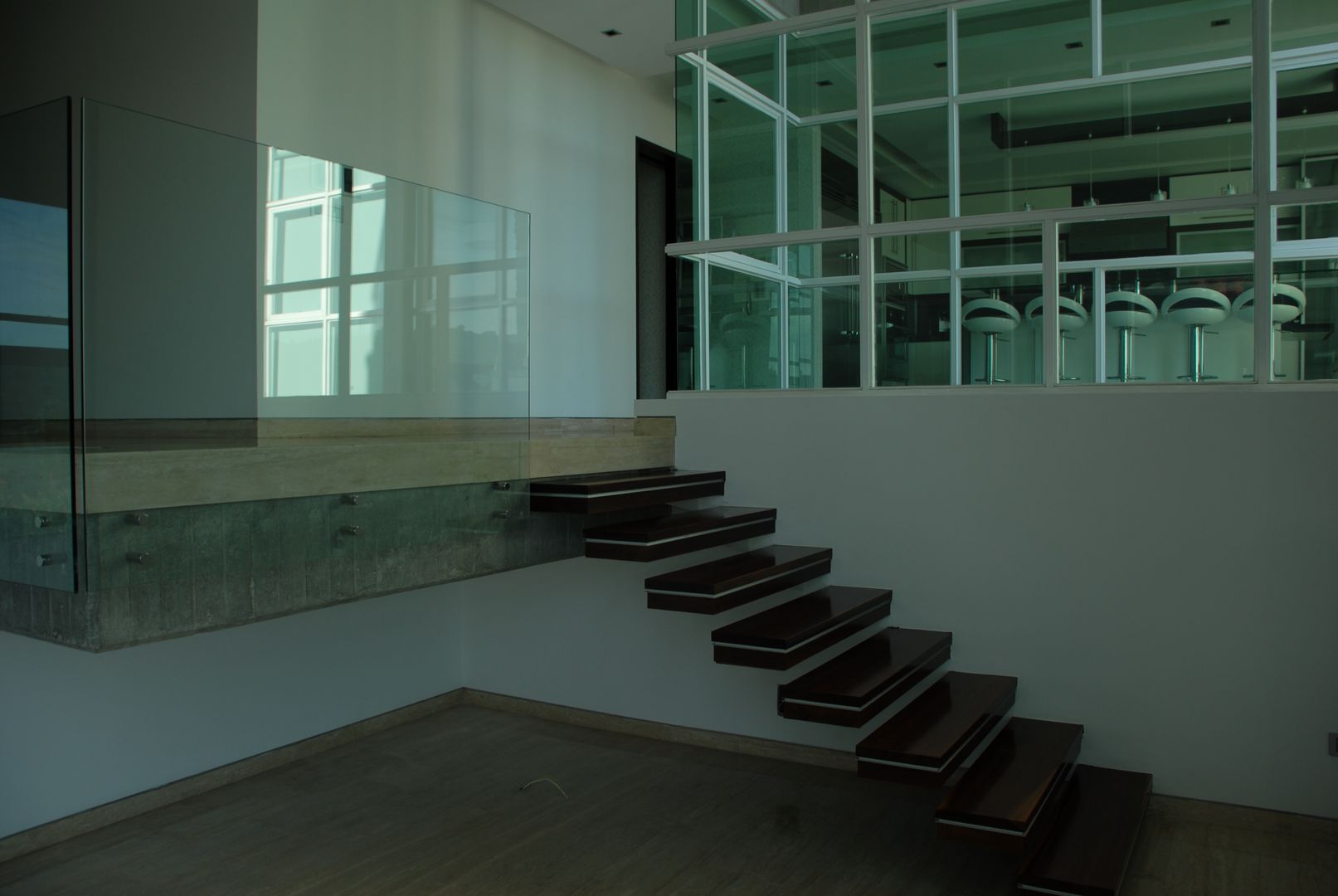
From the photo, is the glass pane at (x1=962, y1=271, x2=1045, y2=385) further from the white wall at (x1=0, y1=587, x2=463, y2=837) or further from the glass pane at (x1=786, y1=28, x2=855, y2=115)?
the white wall at (x1=0, y1=587, x2=463, y2=837)

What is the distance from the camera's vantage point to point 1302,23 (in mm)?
3619

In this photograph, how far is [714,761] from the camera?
4227 mm

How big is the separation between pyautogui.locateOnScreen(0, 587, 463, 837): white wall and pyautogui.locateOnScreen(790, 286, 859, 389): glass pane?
2.06 m

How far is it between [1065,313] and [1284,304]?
724 millimetres

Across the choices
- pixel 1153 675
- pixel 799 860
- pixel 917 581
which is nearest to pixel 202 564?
pixel 799 860

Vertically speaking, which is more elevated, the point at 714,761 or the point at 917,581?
the point at 917,581

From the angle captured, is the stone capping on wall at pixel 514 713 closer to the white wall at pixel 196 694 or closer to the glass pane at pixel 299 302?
the white wall at pixel 196 694

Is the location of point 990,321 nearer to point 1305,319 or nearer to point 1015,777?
point 1305,319

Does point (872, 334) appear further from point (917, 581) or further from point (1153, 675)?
point (1153, 675)

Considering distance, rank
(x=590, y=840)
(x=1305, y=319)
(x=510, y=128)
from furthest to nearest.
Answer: (x=510, y=128) → (x=1305, y=319) → (x=590, y=840)

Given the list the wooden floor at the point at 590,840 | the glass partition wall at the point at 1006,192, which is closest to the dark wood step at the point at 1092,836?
the wooden floor at the point at 590,840

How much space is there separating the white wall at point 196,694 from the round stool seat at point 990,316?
2756 millimetres

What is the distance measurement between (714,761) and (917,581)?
1109mm

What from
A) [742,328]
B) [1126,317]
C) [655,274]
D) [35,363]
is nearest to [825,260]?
[742,328]
